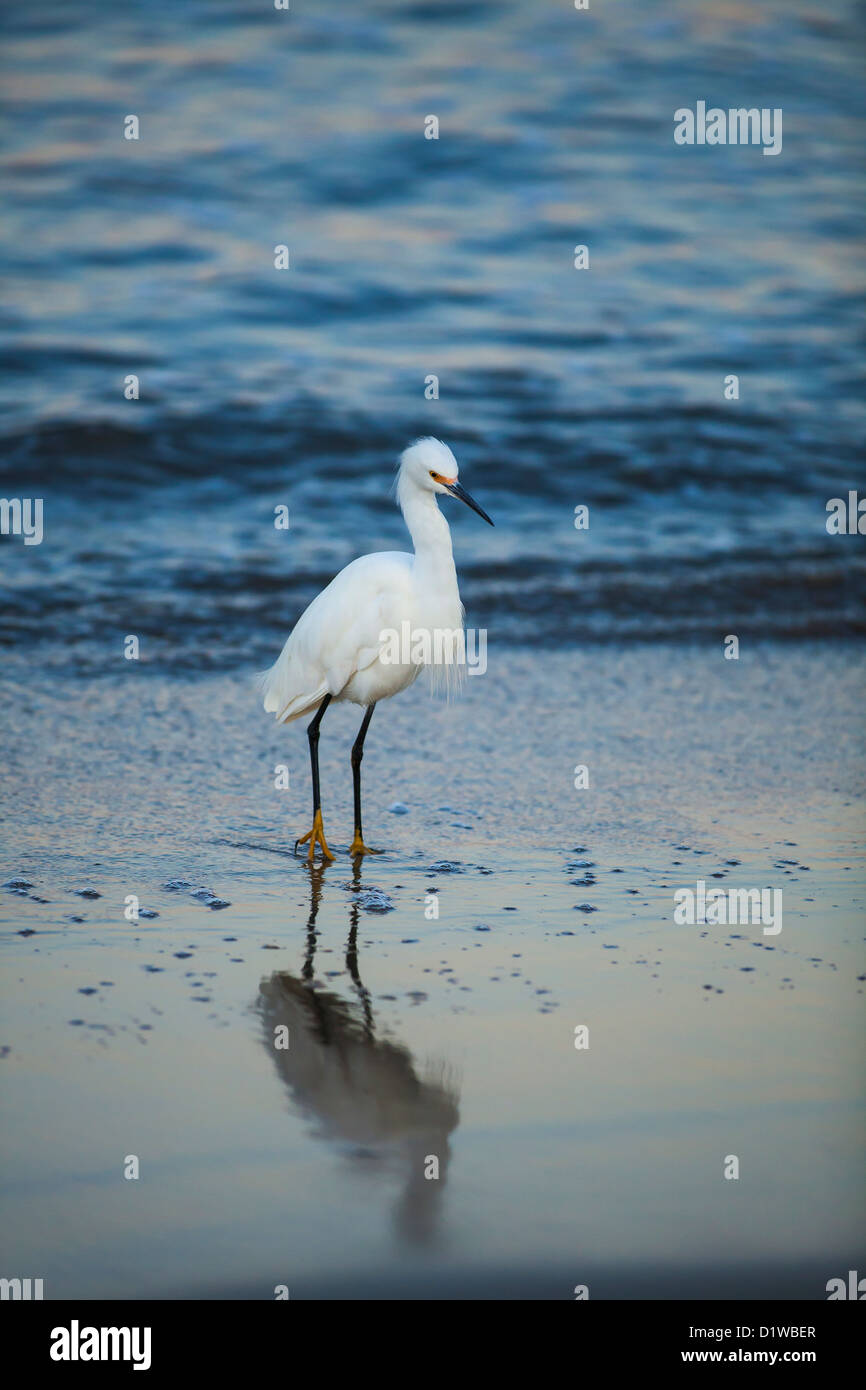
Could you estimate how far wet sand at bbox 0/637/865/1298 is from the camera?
2.53 metres

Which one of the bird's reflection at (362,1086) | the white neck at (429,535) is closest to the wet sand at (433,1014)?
the bird's reflection at (362,1086)

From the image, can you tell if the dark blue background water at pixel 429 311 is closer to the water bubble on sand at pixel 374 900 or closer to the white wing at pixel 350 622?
the white wing at pixel 350 622

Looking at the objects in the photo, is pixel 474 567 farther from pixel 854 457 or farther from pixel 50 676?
pixel 854 457

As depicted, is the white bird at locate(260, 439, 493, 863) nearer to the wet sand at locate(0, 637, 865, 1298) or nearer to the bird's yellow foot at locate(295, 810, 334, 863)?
the bird's yellow foot at locate(295, 810, 334, 863)

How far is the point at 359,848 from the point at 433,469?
4.20 ft

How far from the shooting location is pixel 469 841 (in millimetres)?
4684

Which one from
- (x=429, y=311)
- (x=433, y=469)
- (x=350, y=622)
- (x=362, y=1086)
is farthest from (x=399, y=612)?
(x=429, y=311)

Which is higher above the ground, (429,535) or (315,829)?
(429,535)

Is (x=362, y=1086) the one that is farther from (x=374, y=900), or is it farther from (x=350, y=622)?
(x=350, y=622)

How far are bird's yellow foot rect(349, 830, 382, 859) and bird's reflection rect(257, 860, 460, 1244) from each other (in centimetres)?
94

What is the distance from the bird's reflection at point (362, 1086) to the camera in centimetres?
271

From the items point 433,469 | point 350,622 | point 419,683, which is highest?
point 433,469

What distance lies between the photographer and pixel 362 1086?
3.03m
